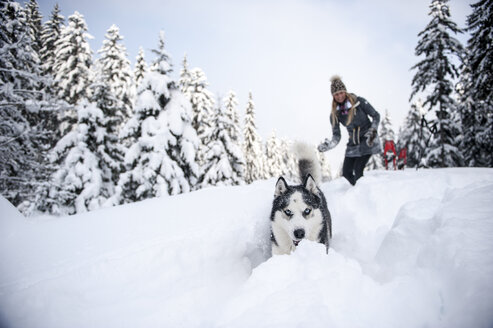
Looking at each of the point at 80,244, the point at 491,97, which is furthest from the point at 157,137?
the point at 491,97

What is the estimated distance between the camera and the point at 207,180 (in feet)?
56.2

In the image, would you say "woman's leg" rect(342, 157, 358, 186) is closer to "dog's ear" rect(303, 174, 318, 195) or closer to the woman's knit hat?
the woman's knit hat

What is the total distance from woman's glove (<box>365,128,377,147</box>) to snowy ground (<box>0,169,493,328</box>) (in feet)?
4.52

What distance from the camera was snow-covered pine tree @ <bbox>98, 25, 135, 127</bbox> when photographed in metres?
20.0

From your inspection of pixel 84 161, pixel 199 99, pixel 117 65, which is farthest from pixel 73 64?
pixel 84 161

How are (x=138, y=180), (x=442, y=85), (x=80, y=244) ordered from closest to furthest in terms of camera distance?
(x=80, y=244), (x=138, y=180), (x=442, y=85)

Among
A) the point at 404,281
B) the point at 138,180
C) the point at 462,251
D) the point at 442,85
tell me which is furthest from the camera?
the point at 442,85

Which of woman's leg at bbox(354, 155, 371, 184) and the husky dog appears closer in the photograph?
the husky dog

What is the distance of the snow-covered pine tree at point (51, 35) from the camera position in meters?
20.0

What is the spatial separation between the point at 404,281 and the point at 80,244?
3.57 m

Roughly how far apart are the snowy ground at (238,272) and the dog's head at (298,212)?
2.16ft

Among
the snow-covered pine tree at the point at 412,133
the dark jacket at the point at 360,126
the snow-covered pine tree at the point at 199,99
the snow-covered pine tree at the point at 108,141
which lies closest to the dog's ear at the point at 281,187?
the dark jacket at the point at 360,126

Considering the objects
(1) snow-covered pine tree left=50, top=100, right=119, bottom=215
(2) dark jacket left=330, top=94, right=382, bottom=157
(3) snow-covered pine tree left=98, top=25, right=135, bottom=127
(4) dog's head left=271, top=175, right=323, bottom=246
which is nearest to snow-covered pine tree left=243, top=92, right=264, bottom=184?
(3) snow-covered pine tree left=98, top=25, right=135, bottom=127

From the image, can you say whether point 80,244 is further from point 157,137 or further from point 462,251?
point 157,137
